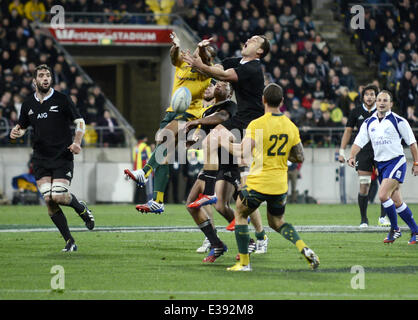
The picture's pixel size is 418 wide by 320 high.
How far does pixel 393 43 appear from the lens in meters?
30.6

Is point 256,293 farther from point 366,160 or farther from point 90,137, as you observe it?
point 90,137

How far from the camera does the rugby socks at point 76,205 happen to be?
1162 centimetres

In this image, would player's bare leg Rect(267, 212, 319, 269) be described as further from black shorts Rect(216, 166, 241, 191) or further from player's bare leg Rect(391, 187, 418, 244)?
player's bare leg Rect(391, 187, 418, 244)

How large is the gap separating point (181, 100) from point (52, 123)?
1691mm

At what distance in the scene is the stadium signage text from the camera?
93.3 feet

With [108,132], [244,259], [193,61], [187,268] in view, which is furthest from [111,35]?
[244,259]

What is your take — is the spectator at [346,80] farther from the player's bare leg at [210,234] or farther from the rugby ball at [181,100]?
the player's bare leg at [210,234]

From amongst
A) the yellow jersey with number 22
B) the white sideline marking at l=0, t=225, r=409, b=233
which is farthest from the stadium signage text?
the yellow jersey with number 22

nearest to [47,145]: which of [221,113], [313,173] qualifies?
[221,113]

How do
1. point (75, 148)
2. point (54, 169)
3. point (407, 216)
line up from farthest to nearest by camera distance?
point (407, 216) → point (54, 169) → point (75, 148)

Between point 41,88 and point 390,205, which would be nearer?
point 41,88

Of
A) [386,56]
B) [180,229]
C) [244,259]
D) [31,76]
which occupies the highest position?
[386,56]

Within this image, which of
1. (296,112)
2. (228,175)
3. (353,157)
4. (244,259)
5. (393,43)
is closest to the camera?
(244,259)

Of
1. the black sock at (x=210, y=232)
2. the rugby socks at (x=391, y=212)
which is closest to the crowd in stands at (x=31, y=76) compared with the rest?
the rugby socks at (x=391, y=212)
